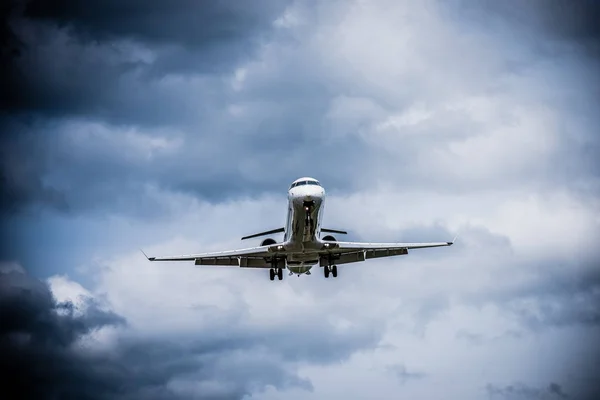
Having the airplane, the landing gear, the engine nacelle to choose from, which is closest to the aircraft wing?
the airplane

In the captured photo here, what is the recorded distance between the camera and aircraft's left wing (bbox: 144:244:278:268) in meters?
83.3

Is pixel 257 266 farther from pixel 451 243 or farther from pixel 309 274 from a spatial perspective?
pixel 451 243

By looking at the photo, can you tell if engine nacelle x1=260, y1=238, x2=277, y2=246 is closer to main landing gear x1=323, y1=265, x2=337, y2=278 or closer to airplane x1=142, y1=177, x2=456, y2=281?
airplane x1=142, y1=177, x2=456, y2=281

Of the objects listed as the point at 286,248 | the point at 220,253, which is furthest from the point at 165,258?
the point at 286,248

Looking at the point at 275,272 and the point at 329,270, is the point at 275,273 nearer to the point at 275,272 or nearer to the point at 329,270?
the point at 275,272

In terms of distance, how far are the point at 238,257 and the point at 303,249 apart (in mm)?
7957

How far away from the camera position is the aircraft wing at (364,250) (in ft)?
274

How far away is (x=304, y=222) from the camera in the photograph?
78.5 m

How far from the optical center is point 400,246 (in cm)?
8606

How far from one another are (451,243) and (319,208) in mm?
12259

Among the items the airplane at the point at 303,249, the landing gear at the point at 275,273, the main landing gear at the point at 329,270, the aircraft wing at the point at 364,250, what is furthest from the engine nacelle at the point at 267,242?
the main landing gear at the point at 329,270

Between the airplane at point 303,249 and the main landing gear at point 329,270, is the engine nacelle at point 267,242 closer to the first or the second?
the airplane at point 303,249

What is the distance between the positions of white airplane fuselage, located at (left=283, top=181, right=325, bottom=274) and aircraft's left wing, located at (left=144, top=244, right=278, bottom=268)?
1675 millimetres

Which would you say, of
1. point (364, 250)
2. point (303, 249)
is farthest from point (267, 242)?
point (364, 250)
